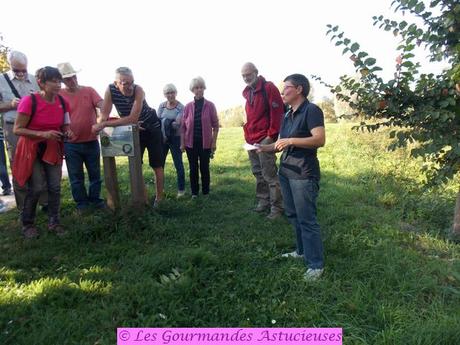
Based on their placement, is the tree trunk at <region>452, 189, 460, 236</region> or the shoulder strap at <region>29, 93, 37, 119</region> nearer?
the shoulder strap at <region>29, 93, 37, 119</region>

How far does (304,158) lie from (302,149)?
87mm

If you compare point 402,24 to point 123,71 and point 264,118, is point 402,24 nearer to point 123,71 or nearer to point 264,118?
point 264,118

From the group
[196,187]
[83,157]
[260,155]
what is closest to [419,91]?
[260,155]

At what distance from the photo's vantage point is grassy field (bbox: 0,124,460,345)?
2.80m

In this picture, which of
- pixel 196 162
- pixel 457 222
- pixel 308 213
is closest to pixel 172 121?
pixel 196 162

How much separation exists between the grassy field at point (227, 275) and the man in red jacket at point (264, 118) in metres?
0.47

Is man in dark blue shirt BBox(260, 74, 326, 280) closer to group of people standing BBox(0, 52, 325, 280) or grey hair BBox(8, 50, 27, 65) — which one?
group of people standing BBox(0, 52, 325, 280)

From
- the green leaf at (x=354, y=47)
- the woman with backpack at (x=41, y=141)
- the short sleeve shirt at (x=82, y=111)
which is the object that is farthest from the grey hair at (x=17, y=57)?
the green leaf at (x=354, y=47)

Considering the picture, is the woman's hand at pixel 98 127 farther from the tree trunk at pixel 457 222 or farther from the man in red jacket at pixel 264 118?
the tree trunk at pixel 457 222

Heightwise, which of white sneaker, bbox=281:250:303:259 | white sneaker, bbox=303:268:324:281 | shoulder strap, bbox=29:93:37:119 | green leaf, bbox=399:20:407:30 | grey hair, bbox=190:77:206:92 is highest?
green leaf, bbox=399:20:407:30

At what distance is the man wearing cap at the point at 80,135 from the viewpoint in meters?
4.92

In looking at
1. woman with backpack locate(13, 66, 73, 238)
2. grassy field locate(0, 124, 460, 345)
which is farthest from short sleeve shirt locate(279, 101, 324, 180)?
woman with backpack locate(13, 66, 73, 238)

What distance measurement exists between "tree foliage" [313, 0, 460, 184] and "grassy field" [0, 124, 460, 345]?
1181 millimetres

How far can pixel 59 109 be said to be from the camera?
4.37 meters
